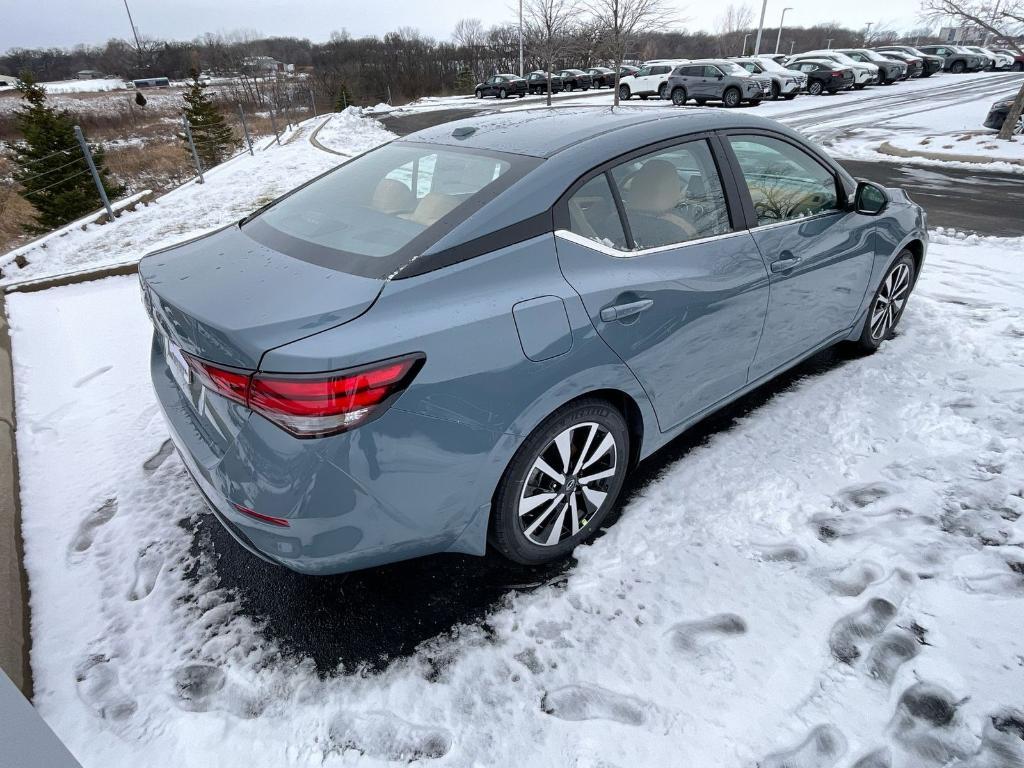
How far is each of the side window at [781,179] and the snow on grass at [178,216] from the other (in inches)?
239

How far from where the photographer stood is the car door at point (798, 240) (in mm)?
2873

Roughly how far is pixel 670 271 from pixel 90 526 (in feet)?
9.19

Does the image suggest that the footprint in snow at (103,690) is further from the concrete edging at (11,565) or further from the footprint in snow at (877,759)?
the footprint in snow at (877,759)

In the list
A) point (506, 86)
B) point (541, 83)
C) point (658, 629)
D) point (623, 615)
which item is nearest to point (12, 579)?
point (623, 615)

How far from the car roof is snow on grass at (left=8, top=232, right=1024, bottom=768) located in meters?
1.60

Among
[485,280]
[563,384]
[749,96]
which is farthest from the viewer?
[749,96]

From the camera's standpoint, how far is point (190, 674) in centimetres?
204

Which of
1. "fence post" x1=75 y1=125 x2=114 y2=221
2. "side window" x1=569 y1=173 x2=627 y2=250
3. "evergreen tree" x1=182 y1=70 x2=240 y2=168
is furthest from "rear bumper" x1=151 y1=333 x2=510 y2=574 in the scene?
"evergreen tree" x1=182 y1=70 x2=240 y2=168

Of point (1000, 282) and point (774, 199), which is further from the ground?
point (774, 199)

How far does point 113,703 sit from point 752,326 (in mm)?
2944

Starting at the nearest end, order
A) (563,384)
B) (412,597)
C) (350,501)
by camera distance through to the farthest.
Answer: (350,501), (563,384), (412,597)

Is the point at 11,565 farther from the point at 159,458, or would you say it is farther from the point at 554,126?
the point at 554,126

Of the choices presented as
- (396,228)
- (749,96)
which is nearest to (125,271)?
(396,228)

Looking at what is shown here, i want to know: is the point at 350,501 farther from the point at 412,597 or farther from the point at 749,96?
the point at 749,96
